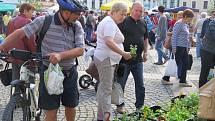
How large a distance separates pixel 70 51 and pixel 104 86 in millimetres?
1487

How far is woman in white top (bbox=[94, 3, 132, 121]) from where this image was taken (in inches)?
209

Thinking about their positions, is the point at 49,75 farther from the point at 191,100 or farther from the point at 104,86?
the point at 191,100

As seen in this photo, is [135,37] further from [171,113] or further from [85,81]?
[85,81]

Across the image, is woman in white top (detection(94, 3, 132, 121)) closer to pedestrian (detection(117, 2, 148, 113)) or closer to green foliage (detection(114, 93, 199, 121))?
pedestrian (detection(117, 2, 148, 113))

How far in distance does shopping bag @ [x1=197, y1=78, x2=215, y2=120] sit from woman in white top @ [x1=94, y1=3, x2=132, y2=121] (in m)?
1.78

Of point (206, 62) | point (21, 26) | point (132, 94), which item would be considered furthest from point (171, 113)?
point (132, 94)

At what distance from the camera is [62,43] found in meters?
4.27

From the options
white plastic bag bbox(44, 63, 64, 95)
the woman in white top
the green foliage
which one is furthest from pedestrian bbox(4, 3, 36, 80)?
the green foliage

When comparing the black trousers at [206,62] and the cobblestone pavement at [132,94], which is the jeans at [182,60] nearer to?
the cobblestone pavement at [132,94]

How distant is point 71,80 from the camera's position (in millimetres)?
4414

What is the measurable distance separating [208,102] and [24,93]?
6.40ft

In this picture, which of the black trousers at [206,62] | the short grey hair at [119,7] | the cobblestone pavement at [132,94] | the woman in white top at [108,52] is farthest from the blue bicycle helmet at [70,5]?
the black trousers at [206,62]

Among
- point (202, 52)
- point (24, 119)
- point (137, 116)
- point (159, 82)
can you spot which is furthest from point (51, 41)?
point (159, 82)

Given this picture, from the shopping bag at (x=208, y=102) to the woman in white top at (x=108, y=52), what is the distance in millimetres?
1783
